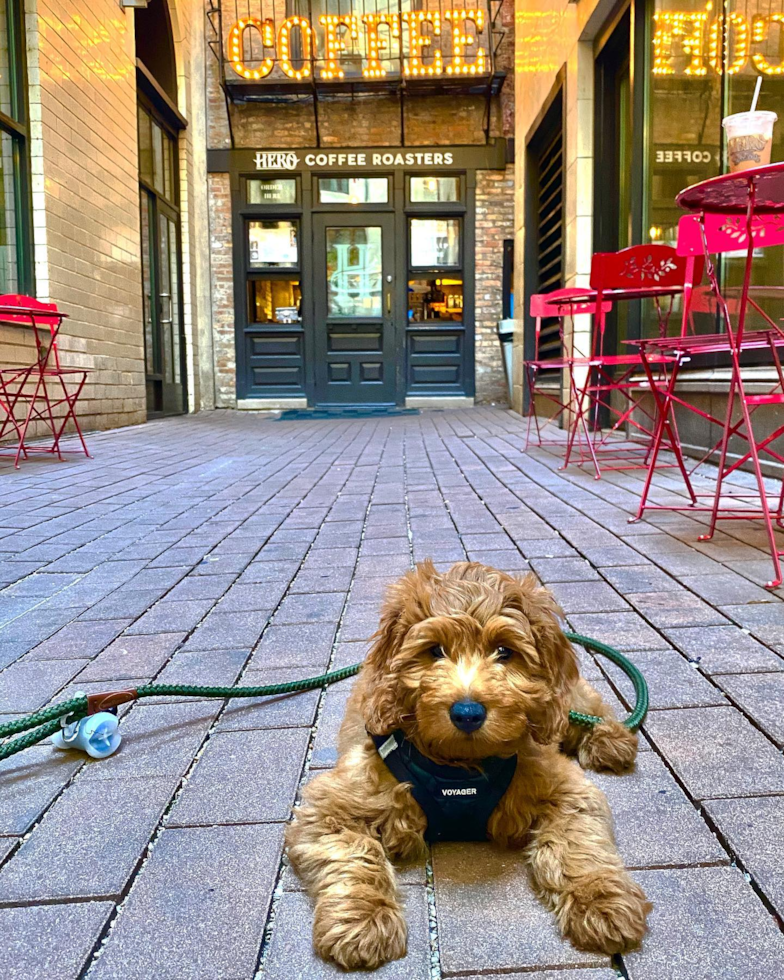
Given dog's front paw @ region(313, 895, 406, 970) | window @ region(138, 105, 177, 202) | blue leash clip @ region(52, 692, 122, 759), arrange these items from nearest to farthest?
1. dog's front paw @ region(313, 895, 406, 970)
2. blue leash clip @ region(52, 692, 122, 759)
3. window @ region(138, 105, 177, 202)

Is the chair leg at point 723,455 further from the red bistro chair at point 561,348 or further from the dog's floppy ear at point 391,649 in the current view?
the dog's floppy ear at point 391,649

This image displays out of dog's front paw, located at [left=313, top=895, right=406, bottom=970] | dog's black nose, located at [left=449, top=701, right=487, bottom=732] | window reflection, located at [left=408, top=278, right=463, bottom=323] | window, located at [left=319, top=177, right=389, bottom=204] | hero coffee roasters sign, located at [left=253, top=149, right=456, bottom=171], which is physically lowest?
dog's front paw, located at [left=313, top=895, right=406, bottom=970]

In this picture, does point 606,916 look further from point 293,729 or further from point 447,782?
point 293,729

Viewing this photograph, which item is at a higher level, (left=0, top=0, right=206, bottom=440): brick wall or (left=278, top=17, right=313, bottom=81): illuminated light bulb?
(left=278, top=17, right=313, bottom=81): illuminated light bulb

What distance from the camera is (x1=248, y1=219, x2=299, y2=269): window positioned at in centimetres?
1445

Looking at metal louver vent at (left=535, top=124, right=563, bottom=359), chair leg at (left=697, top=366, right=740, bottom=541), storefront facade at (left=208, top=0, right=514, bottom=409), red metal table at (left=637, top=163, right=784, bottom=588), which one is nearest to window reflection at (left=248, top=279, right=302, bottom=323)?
storefront facade at (left=208, top=0, right=514, bottom=409)

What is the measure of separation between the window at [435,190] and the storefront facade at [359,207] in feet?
0.08

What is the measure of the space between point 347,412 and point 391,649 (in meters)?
12.6

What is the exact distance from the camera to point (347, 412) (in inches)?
547

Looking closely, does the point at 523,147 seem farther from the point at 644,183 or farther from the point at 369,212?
the point at 644,183

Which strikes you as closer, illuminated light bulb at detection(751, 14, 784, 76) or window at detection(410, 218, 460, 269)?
illuminated light bulb at detection(751, 14, 784, 76)

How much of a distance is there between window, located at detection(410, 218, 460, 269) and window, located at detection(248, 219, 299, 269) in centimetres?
211

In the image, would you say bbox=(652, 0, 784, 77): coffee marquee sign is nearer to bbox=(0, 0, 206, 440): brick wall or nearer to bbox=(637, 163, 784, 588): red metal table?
bbox=(637, 163, 784, 588): red metal table

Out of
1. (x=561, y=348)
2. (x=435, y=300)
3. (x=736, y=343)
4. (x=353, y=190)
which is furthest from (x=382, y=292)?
(x=736, y=343)
